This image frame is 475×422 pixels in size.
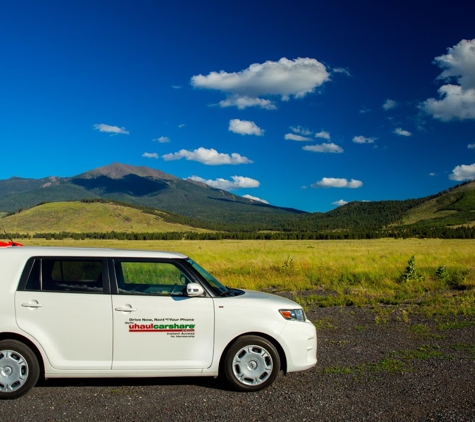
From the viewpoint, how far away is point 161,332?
6145 mm

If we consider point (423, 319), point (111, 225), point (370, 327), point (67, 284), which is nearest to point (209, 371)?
point (67, 284)

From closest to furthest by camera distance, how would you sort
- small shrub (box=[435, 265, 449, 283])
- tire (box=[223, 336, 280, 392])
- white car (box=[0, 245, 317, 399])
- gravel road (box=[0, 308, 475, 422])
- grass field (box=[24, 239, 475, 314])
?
gravel road (box=[0, 308, 475, 422]), white car (box=[0, 245, 317, 399]), tire (box=[223, 336, 280, 392]), grass field (box=[24, 239, 475, 314]), small shrub (box=[435, 265, 449, 283])

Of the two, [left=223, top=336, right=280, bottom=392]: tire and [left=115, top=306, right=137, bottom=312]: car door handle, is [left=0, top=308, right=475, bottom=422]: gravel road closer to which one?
[left=223, top=336, right=280, bottom=392]: tire

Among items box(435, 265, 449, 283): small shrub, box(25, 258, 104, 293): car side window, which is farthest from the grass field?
box(25, 258, 104, 293): car side window

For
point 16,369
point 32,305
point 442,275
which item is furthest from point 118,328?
point 442,275

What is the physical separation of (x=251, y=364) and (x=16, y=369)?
291 centimetres

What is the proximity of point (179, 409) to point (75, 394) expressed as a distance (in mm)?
1510

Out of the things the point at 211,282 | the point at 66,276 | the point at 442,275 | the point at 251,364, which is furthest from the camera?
the point at 442,275

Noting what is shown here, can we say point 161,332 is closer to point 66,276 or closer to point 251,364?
point 251,364

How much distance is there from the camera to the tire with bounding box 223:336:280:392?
245 inches

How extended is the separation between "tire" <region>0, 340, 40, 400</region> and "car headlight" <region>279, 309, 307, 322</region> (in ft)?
10.4

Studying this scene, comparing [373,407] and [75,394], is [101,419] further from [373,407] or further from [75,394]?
[373,407]

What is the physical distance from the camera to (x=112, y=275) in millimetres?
6355

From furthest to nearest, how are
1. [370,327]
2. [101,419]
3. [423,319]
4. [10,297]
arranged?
1. [423,319]
2. [370,327]
3. [10,297]
4. [101,419]
